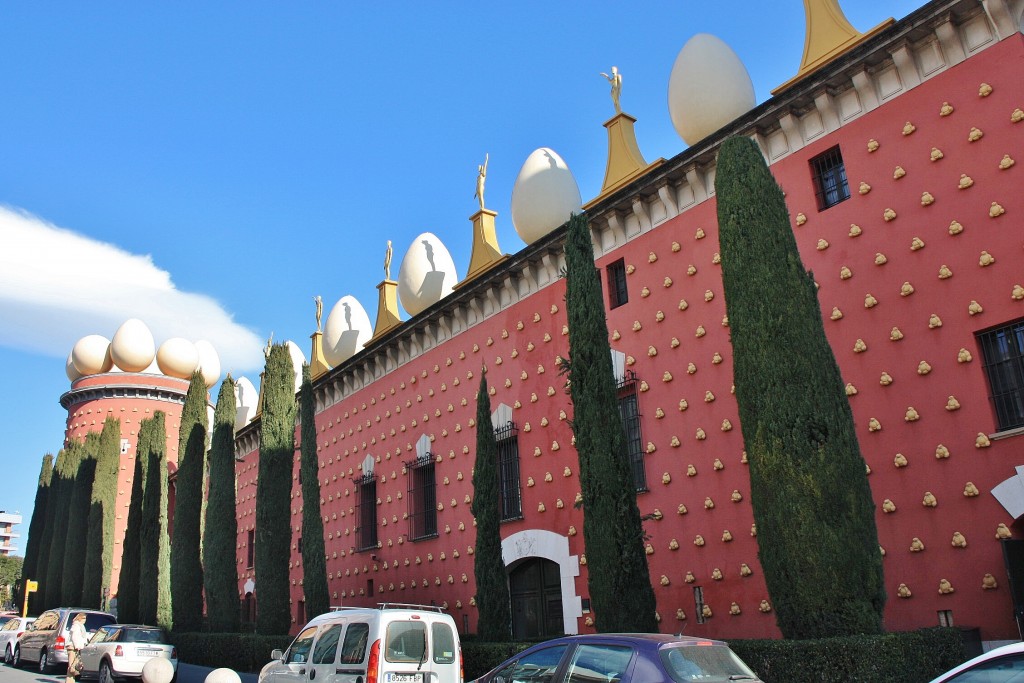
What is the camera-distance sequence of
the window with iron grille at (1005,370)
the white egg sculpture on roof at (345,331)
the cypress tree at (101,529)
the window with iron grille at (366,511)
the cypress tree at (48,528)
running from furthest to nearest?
1. the cypress tree at (48,528)
2. the cypress tree at (101,529)
3. the white egg sculpture on roof at (345,331)
4. the window with iron grille at (366,511)
5. the window with iron grille at (1005,370)

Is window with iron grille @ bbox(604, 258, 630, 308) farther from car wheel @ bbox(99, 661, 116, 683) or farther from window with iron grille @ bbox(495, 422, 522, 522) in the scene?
car wheel @ bbox(99, 661, 116, 683)

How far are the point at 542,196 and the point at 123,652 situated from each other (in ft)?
39.0

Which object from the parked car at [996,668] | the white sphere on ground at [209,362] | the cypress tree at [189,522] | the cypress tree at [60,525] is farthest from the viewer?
the white sphere on ground at [209,362]

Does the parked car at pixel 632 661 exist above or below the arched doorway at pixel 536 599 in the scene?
below

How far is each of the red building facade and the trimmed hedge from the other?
3.39m

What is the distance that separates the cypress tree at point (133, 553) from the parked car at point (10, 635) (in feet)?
13.5

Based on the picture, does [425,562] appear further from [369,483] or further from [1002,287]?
[1002,287]

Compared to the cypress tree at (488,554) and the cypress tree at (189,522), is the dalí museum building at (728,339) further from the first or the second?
the cypress tree at (189,522)

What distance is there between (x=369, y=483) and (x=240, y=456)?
38.9 ft

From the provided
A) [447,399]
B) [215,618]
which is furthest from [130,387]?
[447,399]

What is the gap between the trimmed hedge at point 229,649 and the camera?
1753cm

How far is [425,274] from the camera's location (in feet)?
69.8

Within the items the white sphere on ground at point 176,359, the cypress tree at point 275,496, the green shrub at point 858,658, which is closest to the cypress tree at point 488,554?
the green shrub at point 858,658

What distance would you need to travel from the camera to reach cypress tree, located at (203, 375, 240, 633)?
21.2 metres
